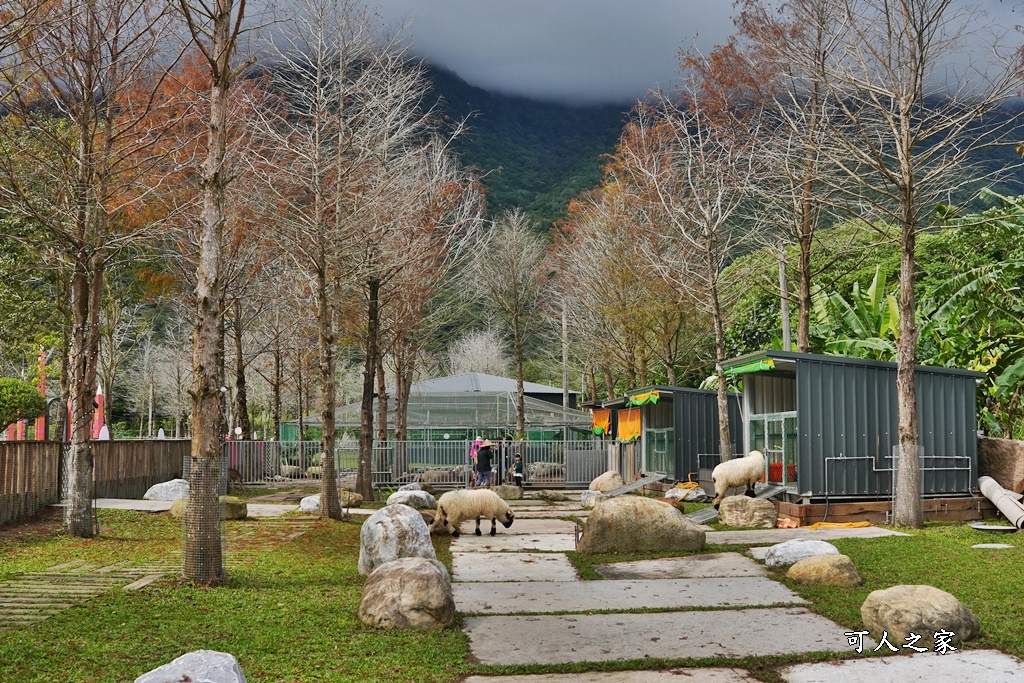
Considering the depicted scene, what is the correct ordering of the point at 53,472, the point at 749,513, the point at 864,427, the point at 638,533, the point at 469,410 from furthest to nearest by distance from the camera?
1. the point at 469,410
2. the point at 864,427
3. the point at 53,472
4. the point at 749,513
5. the point at 638,533

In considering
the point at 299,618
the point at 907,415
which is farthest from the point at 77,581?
the point at 907,415

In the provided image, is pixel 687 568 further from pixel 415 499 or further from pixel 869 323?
pixel 869 323

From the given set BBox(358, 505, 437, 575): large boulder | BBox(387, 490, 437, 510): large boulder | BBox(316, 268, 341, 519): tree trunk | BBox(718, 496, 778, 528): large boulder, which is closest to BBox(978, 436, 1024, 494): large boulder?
BBox(718, 496, 778, 528): large boulder

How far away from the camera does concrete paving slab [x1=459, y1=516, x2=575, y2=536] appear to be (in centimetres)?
1848

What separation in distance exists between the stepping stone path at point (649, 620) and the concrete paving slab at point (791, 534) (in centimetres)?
188

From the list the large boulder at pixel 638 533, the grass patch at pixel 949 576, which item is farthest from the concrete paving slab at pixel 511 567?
the grass patch at pixel 949 576

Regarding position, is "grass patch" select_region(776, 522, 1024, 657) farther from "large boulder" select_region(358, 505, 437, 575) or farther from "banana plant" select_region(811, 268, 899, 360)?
"banana plant" select_region(811, 268, 899, 360)

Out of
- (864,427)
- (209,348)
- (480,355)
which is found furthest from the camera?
(480,355)

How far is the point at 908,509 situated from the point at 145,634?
1337cm

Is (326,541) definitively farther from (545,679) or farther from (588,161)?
(588,161)

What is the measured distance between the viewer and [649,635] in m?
9.13

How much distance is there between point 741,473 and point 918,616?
11438 mm

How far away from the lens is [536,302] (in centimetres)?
4675

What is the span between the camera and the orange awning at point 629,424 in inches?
1243
